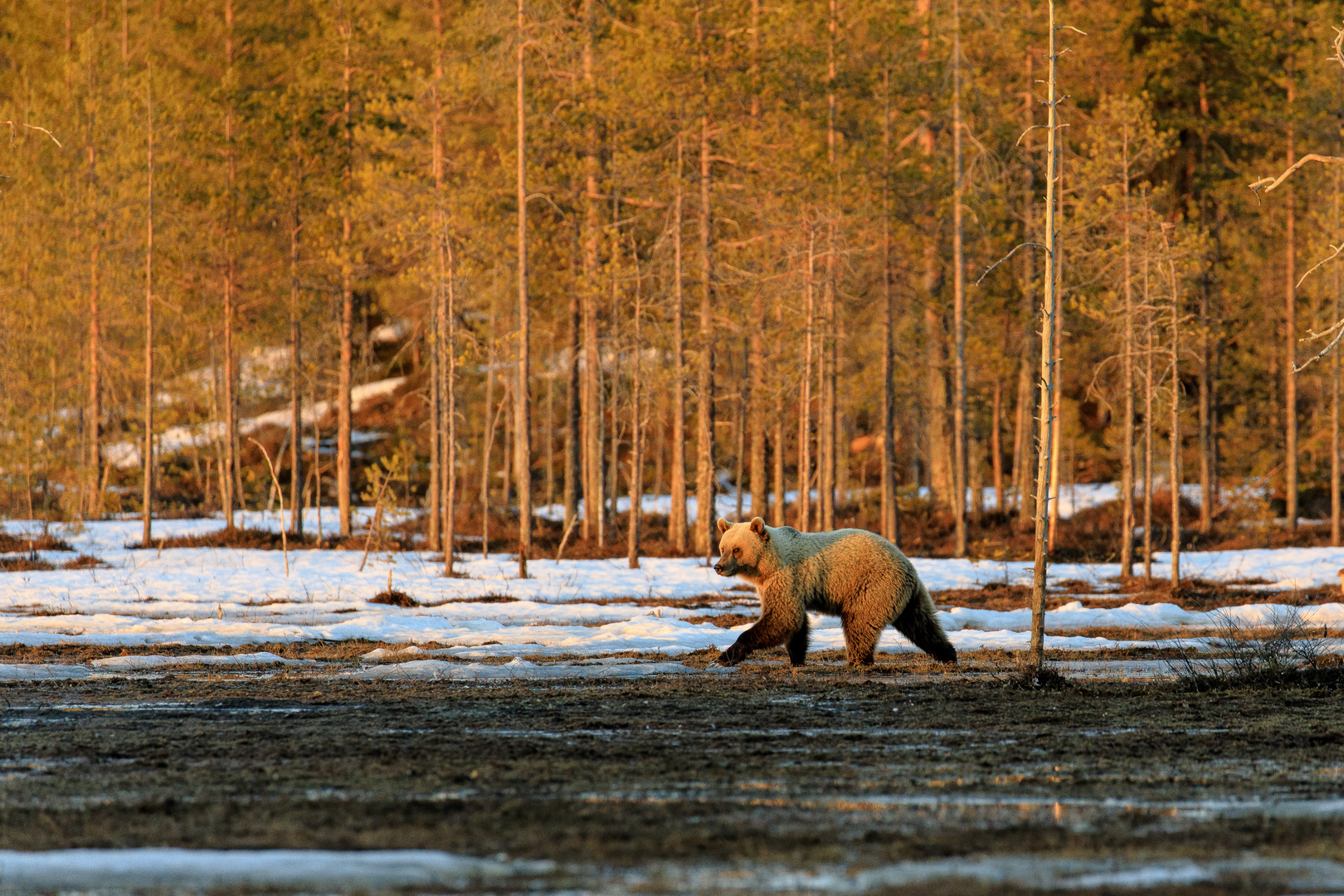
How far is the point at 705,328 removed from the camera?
3120 centimetres

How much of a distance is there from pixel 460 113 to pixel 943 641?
25.0 meters

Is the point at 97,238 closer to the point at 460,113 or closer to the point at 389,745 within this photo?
the point at 460,113

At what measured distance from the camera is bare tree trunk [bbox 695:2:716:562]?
29.8m

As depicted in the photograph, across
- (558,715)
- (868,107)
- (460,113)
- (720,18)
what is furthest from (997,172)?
(558,715)

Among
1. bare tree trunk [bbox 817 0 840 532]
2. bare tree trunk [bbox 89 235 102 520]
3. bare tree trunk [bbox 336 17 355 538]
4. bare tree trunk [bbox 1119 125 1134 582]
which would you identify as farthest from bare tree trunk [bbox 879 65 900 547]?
bare tree trunk [bbox 89 235 102 520]

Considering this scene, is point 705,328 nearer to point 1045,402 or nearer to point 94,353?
point 94,353

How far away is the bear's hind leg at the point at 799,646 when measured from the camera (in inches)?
552

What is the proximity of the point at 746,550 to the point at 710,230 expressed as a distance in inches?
709

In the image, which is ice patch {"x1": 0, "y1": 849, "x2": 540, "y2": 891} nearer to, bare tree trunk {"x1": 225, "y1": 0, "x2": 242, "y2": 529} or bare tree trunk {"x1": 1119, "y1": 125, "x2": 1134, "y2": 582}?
bare tree trunk {"x1": 1119, "y1": 125, "x2": 1134, "y2": 582}

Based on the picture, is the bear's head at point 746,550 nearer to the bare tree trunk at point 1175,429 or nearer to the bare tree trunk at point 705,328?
the bare tree trunk at point 1175,429

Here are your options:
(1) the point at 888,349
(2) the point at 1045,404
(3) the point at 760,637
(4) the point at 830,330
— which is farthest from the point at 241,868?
(1) the point at 888,349

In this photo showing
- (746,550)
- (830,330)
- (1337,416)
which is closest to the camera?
(746,550)

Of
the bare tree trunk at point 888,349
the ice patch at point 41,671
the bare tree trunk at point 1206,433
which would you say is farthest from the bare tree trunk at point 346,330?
the ice patch at point 41,671

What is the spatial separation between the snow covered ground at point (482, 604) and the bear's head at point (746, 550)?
1.64 m
